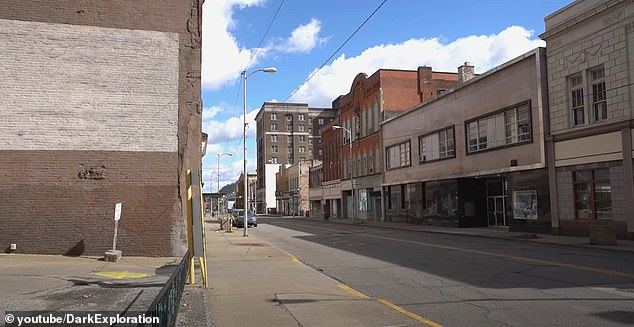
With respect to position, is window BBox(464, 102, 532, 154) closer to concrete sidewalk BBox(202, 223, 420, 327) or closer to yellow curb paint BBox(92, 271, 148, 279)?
concrete sidewalk BBox(202, 223, 420, 327)

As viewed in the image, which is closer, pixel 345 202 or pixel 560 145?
pixel 560 145

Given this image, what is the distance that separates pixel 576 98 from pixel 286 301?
2150 centimetres

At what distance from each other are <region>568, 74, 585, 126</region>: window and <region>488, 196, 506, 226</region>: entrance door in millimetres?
9605

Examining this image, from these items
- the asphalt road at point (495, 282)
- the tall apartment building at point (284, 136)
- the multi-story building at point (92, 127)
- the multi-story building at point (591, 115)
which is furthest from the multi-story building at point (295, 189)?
the asphalt road at point (495, 282)

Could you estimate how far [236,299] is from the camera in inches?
388

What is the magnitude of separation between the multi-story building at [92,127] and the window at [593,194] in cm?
1801

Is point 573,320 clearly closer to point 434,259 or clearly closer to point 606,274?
point 606,274

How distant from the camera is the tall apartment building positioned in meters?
138

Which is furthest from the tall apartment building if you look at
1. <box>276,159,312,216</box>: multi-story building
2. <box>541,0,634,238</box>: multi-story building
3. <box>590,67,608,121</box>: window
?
<box>590,67,608,121</box>: window

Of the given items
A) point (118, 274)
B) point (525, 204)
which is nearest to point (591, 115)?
point (525, 204)

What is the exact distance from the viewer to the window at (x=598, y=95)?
2397 cm

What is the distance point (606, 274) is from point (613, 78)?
13.9 meters

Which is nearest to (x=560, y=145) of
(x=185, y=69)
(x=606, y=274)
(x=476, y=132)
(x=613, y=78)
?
(x=613, y=78)

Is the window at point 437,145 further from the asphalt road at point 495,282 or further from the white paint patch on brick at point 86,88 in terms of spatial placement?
the white paint patch on brick at point 86,88
